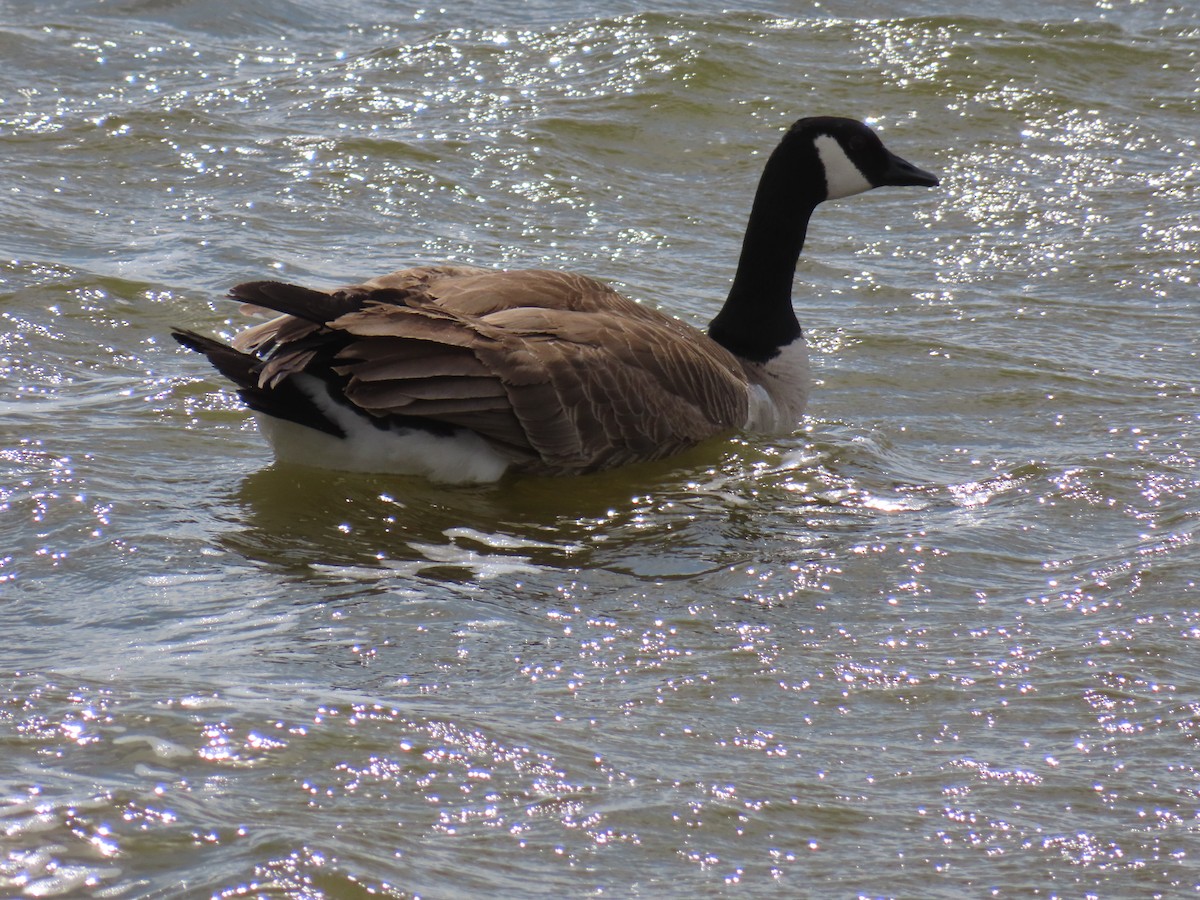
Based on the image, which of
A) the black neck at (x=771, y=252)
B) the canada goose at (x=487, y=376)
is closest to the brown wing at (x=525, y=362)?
the canada goose at (x=487, y=376)

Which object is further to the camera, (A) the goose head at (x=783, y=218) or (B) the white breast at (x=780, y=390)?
(A) the goose head at (x=783, y=218)

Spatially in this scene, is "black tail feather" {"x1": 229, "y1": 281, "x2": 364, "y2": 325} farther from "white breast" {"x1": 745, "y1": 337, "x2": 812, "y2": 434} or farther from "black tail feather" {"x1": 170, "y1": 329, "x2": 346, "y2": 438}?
"white breast" {"x1": 745, "y1": 337, "x2": 812, "y2": 434}

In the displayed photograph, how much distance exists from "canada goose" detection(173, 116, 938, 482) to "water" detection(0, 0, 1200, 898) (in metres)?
0.16

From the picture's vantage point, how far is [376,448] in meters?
5.77

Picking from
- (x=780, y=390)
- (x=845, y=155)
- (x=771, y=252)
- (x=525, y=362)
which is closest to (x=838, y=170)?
(x=845, y=155)

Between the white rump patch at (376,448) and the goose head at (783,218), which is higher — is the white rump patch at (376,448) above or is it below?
below

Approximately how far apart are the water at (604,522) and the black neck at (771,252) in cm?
48

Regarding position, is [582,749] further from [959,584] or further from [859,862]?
[959,584]

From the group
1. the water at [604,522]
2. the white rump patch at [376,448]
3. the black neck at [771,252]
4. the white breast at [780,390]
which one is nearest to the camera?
the water at [604,522]

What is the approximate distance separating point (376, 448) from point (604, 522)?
2.73 feet

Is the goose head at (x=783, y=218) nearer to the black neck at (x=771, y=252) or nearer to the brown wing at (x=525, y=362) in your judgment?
the black neck at (x=771, y=252)

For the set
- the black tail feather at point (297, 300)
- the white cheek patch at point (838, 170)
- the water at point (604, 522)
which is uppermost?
the white cheek patch at point (838, 170)

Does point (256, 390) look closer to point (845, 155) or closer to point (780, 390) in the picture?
point (780, 390)

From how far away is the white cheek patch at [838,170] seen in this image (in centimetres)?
730
